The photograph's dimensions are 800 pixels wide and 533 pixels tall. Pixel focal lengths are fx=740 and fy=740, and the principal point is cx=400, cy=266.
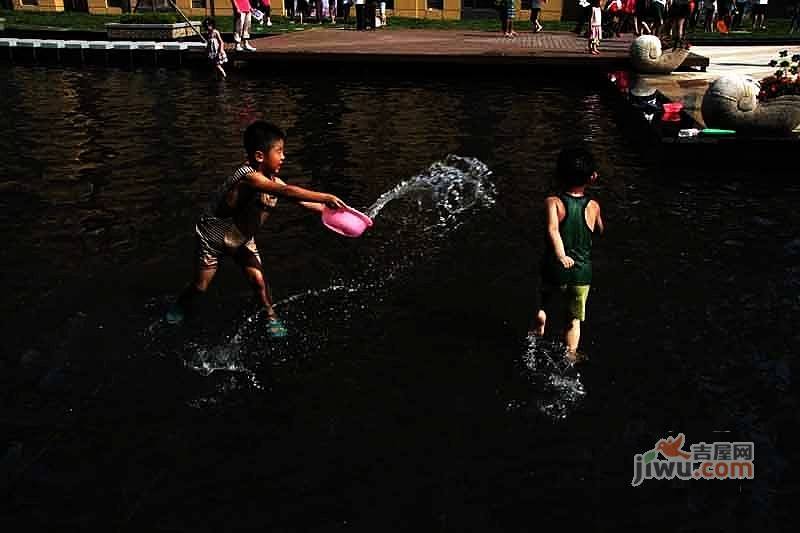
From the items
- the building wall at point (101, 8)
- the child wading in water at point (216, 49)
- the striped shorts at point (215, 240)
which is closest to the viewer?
the striped shorts at point (215, 240)

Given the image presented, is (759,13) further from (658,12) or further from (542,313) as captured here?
(542,313)

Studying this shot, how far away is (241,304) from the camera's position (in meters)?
6.87

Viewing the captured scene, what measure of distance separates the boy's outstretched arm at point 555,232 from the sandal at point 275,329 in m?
2.44

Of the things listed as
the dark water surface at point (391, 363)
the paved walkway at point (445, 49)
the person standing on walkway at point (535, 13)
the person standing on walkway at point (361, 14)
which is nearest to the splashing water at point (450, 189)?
the dark water surface at point (391, 363)

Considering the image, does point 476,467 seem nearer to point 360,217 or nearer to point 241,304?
point 360,217

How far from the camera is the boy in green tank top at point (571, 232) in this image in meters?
5.11

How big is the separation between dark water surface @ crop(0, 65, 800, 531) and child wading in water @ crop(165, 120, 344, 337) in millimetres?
369

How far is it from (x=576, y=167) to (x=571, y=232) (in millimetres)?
466

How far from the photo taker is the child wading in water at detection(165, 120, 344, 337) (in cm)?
550

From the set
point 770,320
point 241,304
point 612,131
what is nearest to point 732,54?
point 612,131

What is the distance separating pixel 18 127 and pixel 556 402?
13668mm

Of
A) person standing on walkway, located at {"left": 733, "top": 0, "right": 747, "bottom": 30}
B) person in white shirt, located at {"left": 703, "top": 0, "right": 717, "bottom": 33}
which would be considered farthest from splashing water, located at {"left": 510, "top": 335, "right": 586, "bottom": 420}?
person standing on walkway, located at {"left": 733, "top": 0, "right": 747, "bottom": 30}

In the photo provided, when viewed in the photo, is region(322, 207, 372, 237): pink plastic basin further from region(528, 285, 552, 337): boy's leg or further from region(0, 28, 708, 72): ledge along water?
region(0, 28, 708, 72): ledge along water

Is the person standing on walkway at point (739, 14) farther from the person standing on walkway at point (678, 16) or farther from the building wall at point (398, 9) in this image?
the person standing on walkway at point (678, 16)
